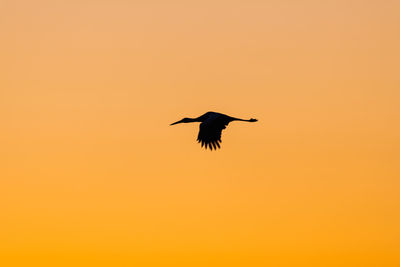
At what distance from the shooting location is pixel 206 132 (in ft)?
189

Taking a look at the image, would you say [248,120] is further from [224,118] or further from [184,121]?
[184,121]

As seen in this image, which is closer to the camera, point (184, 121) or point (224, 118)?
point (224, 118)

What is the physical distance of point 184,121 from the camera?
60.0 metres

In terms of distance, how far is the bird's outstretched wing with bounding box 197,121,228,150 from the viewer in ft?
188

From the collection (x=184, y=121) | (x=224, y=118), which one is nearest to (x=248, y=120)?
(x=224, y=118)

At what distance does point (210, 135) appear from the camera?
57.7m

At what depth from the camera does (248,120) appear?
55938mm

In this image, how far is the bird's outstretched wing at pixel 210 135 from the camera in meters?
57.2

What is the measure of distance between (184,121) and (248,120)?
5799 millimetres

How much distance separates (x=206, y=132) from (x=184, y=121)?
117 inches

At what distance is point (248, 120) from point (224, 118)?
1535 mm

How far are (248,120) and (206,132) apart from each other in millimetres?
3187

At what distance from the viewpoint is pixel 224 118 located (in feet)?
183
